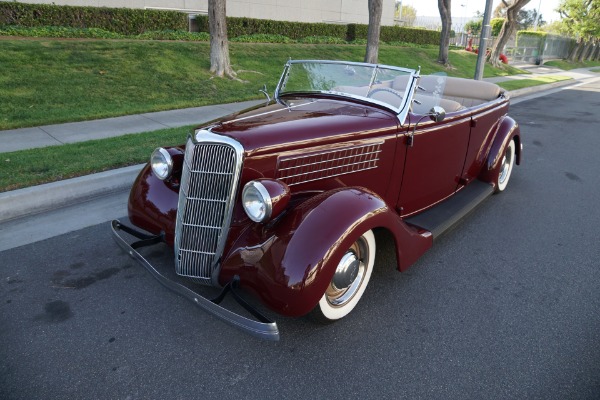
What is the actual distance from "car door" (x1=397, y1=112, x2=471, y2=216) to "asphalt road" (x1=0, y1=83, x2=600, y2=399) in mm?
463

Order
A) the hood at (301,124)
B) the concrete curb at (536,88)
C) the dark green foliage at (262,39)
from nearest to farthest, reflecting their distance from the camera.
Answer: the hood at (301,124) → the concrete curb at (536,88) → the dark green foliage at (262,39)

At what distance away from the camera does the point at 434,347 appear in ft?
8.63

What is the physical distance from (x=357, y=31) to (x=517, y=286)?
67.8 ft

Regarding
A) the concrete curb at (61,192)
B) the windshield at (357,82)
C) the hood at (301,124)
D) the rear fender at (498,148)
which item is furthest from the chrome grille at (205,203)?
the rear fender at (498,148)

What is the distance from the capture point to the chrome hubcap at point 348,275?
2666 mm

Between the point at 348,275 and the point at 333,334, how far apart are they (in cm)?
38

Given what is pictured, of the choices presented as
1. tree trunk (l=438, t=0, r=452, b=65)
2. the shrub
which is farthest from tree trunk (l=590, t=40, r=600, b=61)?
the shrub

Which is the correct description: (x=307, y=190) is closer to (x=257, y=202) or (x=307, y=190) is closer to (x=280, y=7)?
(x=257, y=202)

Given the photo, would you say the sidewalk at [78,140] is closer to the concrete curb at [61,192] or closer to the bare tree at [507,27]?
the concrete curb at [61,192]

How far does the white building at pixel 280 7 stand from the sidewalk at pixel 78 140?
8751mm

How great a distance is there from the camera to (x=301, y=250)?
2.37 meters

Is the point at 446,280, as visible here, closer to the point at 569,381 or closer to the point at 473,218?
the point at 569,381

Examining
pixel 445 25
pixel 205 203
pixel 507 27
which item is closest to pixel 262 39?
pixel 445 25

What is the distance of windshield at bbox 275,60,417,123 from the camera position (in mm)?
3510
